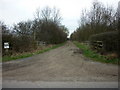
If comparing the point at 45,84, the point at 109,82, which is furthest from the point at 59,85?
the point at 109,82

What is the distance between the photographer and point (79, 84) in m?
5.04

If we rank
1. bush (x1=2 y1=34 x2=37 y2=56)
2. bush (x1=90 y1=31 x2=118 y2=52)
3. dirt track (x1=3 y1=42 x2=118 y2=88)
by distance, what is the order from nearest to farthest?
1. dirt track (x1=3 y1=42 x2=118 y2=88)
2. bush (x1=90 y1=31 x2=118 y2=52)
3. bush (x1=2 y1=34 x2=37 y2=56)

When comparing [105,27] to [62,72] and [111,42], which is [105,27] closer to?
[111,42]

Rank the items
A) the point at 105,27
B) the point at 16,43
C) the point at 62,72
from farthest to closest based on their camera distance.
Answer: the point at 105,27 → the point at 16,43 → the point at 62,72

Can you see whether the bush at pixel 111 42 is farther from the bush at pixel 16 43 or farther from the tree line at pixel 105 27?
the bush at pixel 16 43

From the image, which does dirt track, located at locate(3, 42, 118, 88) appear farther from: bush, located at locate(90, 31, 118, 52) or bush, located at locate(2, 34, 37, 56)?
bush, located at locate(2, 34, 37, 56)

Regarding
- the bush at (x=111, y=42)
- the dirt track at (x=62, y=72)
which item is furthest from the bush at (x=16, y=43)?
the bush at (x=111, y=42)

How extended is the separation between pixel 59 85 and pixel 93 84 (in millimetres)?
1245

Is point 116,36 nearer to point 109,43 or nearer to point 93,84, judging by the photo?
point 109,43

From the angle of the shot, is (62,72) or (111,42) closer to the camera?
(62,72)

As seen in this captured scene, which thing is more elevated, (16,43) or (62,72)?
(16,43)

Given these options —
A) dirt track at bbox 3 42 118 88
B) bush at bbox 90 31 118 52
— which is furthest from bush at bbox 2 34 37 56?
bush at bbox 90 31 118 52

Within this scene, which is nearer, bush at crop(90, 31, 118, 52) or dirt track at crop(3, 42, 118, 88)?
dirt track at crop(3, 42, 118, 88)

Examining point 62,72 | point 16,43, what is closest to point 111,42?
point 62,72
